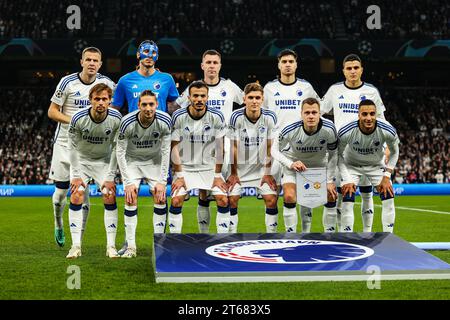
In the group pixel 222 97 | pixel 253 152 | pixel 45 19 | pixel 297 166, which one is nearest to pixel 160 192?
pixel 253 152

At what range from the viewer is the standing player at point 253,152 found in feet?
25.1

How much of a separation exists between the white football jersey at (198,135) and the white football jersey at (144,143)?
28 centimetres

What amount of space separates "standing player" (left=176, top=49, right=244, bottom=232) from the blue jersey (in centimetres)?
28

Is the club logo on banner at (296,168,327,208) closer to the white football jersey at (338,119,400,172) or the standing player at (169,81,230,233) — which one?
the white football jersey at (338,119,400,172)

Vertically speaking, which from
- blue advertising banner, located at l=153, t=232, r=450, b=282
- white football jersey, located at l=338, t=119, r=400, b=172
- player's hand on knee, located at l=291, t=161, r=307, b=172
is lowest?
blue advertising banner, located at l=153, t=232, r=450, b=282

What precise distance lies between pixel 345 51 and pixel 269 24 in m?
4.33

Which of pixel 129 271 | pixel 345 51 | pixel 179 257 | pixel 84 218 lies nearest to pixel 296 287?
pixel 179 257

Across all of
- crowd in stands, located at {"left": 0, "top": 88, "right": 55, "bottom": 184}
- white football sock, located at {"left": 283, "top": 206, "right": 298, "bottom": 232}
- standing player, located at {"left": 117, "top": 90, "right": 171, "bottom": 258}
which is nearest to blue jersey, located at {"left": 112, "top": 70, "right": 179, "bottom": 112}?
standing player, located at {"left": 117, "top": 90, "right": 171, "bottom": 258}

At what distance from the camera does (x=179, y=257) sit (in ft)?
20.1

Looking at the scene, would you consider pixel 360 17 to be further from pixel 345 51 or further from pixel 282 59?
pixel 282 59

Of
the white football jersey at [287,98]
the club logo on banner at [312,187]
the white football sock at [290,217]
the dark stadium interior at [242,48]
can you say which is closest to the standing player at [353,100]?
the white football jersey at [287,98]

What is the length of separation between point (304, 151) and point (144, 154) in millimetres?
1810

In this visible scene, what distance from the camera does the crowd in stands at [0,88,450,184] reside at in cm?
2309

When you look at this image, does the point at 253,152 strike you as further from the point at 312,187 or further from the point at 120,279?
the point at 120,279
